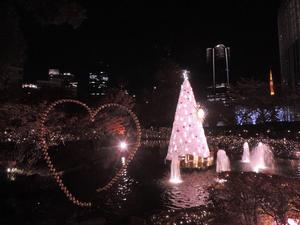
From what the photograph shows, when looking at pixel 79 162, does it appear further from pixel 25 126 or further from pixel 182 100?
pixel 182 100

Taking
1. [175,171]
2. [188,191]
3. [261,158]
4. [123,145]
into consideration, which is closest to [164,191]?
[188,191]

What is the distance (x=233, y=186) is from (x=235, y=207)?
→ 1.28 ft

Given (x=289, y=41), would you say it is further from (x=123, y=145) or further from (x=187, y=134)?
(x=187, y=134)

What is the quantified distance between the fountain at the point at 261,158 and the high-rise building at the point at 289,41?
17293 mm

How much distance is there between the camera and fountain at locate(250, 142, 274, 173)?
16781mm

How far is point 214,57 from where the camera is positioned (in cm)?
4725

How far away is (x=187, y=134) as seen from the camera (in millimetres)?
15242

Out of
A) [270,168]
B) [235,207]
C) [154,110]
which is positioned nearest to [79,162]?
[270,168]

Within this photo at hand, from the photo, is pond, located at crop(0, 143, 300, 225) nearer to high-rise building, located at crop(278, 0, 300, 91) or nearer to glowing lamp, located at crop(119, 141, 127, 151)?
glowing lamp, located at crop(119, 141, 127, 151)

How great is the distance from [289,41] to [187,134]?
3016 centimetres

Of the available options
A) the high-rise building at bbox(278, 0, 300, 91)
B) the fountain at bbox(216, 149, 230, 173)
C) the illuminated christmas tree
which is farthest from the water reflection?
the high-rise building at bbox(278, 0, 300, 91)

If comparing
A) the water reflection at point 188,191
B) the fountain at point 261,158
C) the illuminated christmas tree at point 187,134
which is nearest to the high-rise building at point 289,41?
the fountain at point 261,158

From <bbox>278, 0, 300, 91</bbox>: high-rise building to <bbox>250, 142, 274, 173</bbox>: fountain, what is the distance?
56.7 feet

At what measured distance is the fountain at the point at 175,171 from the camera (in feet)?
41.8
